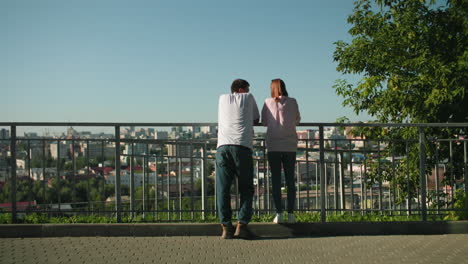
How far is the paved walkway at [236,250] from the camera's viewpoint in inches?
212

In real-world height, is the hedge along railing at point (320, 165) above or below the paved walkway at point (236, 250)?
above

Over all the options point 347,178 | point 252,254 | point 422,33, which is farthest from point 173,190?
point 422,33

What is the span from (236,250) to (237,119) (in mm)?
1628

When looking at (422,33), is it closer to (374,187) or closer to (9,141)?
(374,187)

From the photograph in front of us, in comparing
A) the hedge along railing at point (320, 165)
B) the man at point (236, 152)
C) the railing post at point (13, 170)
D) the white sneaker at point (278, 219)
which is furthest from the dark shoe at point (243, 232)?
the railing post at point (13, 170)

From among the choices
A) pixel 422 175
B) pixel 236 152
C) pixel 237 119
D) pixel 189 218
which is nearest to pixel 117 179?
pixel 189 218

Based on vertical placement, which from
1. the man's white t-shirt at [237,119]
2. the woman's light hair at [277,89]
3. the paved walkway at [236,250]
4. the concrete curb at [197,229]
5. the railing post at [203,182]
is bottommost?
the paved walkway at [236,250]

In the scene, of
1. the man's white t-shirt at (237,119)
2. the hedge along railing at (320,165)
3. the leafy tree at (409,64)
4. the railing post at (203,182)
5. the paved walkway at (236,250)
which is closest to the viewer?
the paved walkway at (236,250)

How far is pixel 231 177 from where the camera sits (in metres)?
6.49

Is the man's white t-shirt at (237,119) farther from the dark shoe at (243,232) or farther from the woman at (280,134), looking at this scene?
the dark shoe at (243,232)

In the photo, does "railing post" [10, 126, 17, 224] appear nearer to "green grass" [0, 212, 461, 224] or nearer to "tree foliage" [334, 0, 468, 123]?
"green grass" [0, 212, 461, 224]

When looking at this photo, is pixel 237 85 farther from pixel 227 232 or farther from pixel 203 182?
pixel 227 232

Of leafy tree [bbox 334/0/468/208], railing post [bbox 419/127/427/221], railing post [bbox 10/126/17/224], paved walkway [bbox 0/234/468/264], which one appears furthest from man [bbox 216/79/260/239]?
leafy tree [bbox 334/0/468/208]

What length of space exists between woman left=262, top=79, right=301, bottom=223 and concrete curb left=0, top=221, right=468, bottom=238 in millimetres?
200
